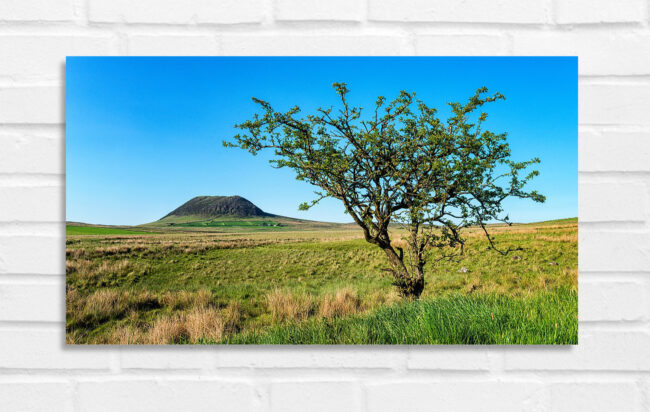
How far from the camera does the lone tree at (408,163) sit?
5.10ft

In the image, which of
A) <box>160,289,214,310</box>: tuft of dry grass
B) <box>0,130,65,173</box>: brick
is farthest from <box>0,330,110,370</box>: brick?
<box>0,130,65,173</box>: brick

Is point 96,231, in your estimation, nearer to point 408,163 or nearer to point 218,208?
point 218,208

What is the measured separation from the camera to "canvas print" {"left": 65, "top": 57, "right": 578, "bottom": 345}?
1515mm
